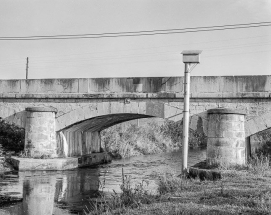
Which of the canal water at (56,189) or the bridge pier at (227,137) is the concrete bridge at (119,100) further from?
the canal water at (56,189)

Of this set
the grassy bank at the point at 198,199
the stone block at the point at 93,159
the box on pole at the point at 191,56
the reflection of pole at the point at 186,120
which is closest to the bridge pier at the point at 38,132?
the stone block at the point at 93,159

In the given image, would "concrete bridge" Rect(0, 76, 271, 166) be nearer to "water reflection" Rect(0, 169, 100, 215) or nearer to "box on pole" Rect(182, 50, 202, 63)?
"water reflection" Rect(0, 169, 100, 215)

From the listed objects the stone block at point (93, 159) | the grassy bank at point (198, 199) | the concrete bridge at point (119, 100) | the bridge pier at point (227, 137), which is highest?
the concrete bridge at point (119, 100)

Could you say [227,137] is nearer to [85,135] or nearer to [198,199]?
[198,199]

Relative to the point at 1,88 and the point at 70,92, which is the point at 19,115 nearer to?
the point at 1,88

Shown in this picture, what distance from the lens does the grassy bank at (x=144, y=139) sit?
20906 millimetres

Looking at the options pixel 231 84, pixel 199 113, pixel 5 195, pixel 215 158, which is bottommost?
pixel 5 195

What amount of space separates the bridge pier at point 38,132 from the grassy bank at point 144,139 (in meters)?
→ 6.58

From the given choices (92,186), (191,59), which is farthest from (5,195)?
(191,59)

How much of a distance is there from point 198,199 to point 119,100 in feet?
25.8

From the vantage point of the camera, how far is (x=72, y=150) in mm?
15703

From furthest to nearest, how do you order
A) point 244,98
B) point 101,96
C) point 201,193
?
point 101,96 < point 244,98 < point 201,193

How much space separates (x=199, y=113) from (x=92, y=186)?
407 centimetres

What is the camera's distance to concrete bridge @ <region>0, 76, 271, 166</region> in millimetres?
12336
